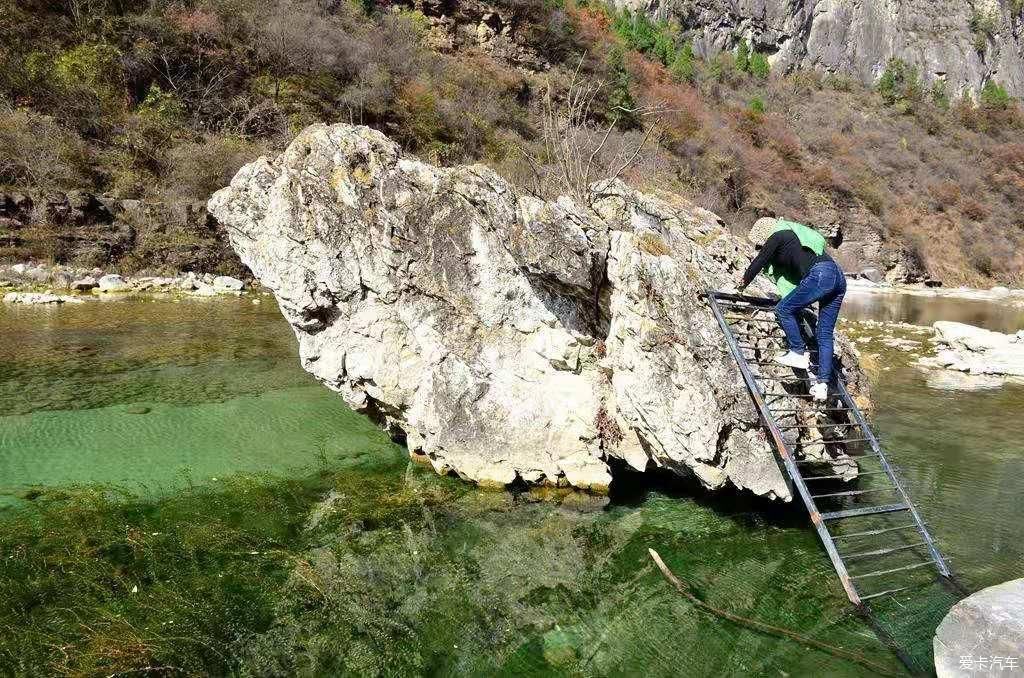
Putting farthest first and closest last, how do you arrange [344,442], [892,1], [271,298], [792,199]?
[892,1] < [792,199] < [271,298] < [344,442]

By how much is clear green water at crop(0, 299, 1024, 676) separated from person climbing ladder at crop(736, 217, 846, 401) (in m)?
1.88

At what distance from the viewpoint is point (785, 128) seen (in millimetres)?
52250

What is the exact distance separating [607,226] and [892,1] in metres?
97.5

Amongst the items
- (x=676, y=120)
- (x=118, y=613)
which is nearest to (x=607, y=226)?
(x=118, y=613)

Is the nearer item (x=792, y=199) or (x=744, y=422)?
(x=744, y=422)

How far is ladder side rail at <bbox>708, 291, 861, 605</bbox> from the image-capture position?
5.32 meters

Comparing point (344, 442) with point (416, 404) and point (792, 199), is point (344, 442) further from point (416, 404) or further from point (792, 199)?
point (792, 199)

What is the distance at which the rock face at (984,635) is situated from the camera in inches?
155

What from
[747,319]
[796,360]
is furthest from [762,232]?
[796,360]

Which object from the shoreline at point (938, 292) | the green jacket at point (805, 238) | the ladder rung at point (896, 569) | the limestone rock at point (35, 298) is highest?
the green jacket at point (805, 238)

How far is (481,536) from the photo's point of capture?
247 inches

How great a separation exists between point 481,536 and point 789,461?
10.8 ft

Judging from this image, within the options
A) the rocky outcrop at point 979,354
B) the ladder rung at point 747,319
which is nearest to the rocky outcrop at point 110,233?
the ladder rung at point 747,319

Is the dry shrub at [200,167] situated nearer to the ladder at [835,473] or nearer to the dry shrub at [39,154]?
the dry shrub at [39,154]
